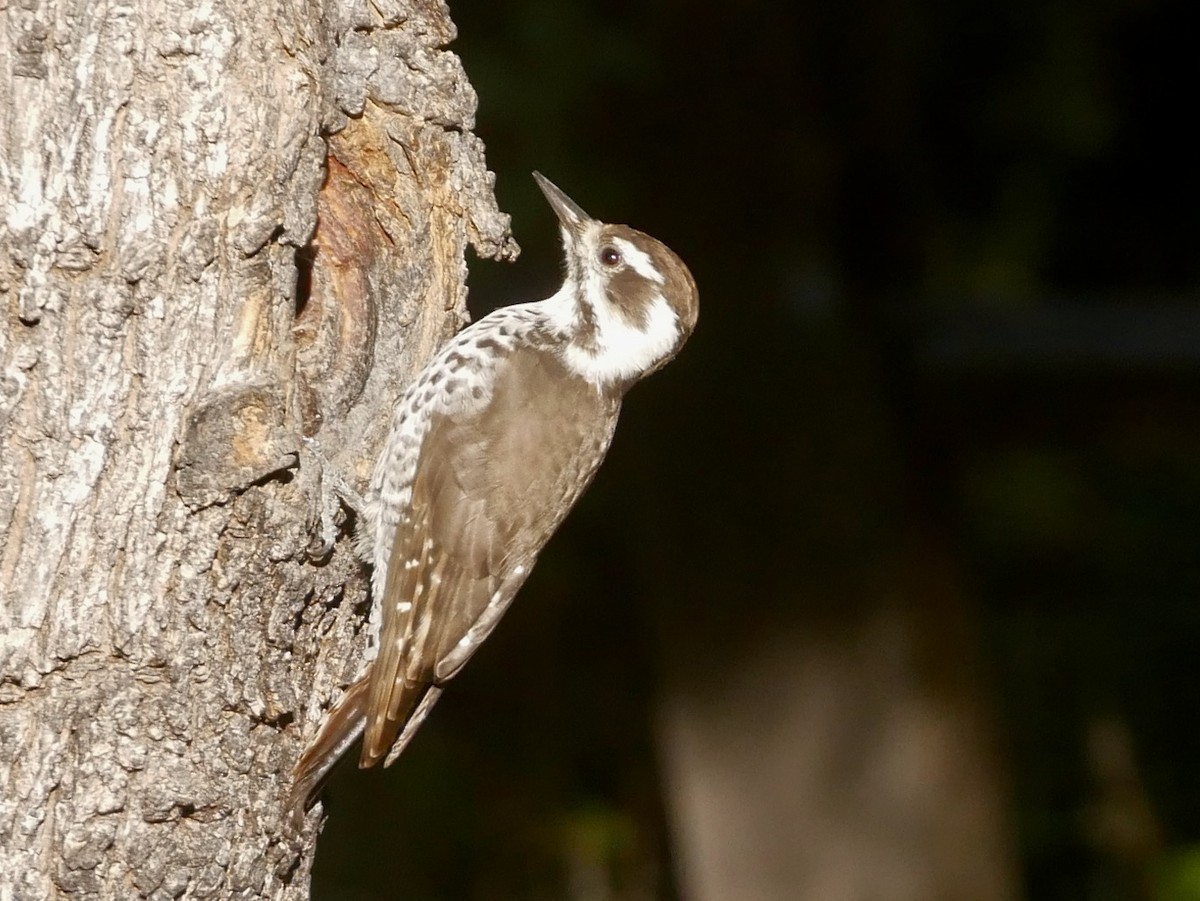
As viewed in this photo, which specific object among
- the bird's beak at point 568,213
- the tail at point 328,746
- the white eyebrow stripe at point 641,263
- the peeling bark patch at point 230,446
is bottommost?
the tail at point 328,746

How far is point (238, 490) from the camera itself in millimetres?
2799

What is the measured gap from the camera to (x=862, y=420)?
237 inches

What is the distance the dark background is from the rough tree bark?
10.2 feet

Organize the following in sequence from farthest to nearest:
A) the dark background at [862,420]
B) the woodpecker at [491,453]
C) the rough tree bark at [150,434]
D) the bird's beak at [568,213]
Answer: the dark background at [862,420], the bird's beak at [568,213], the woodpecker at [491,453], the rough tree bark at [150,434]

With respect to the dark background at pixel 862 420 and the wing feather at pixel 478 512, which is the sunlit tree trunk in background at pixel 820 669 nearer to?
the dark background at pixel 862 420

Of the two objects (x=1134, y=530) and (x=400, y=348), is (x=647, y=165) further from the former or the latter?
(x=1134, y=530)

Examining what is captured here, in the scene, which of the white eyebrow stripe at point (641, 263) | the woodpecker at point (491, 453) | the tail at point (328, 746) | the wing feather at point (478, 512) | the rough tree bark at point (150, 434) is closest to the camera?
the rough tree bark at point (150, 434)

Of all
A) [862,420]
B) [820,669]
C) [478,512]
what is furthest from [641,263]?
[820,669]

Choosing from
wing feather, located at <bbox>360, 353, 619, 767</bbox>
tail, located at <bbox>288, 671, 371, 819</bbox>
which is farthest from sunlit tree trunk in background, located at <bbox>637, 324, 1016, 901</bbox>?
tail, located at <bbox>288, 671, 371, 819</bbox>

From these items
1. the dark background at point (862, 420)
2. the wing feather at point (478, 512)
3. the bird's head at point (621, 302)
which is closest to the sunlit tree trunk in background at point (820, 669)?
A: the dark background at point (862, 420)

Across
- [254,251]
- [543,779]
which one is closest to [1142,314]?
[543,779]

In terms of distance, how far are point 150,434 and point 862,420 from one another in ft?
12.1

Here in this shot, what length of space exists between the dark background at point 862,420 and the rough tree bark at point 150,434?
10.2 feet

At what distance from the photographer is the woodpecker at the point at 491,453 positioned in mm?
3707
